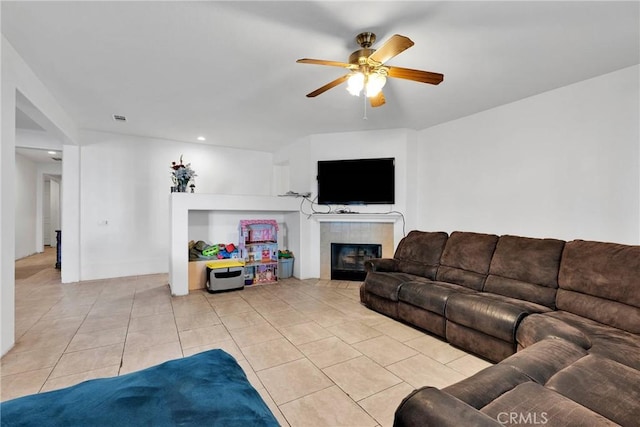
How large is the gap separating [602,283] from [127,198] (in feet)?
21.2

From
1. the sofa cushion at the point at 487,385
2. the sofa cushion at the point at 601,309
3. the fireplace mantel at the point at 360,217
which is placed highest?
the fireplace mantel at the point at 360,217

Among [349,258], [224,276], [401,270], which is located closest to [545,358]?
[401,270]

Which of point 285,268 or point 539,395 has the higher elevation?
point 539,395

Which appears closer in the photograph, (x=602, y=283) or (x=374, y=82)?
(x=602, y=283)

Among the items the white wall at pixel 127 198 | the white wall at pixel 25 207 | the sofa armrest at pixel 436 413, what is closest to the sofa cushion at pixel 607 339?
the sofa armrest at pixel 436 413

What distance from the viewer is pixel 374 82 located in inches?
92.3

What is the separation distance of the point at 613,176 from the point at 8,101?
5.64m

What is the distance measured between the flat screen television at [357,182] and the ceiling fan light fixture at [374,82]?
2319mm

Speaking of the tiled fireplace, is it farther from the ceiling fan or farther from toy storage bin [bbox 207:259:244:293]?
the ceiling fan

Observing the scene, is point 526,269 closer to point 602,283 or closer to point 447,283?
point 602,283

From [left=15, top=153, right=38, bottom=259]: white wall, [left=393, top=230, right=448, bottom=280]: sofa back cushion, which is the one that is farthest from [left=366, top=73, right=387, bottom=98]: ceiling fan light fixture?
[left=15, top=153, right=38, bottom=259]: white wall

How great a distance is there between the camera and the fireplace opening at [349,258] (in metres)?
5.00

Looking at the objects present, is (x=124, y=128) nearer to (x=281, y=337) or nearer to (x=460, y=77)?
(x=281, y=337)

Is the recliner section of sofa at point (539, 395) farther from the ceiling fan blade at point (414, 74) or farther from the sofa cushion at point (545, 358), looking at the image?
the ceiling fan blade at point (414, 74)
